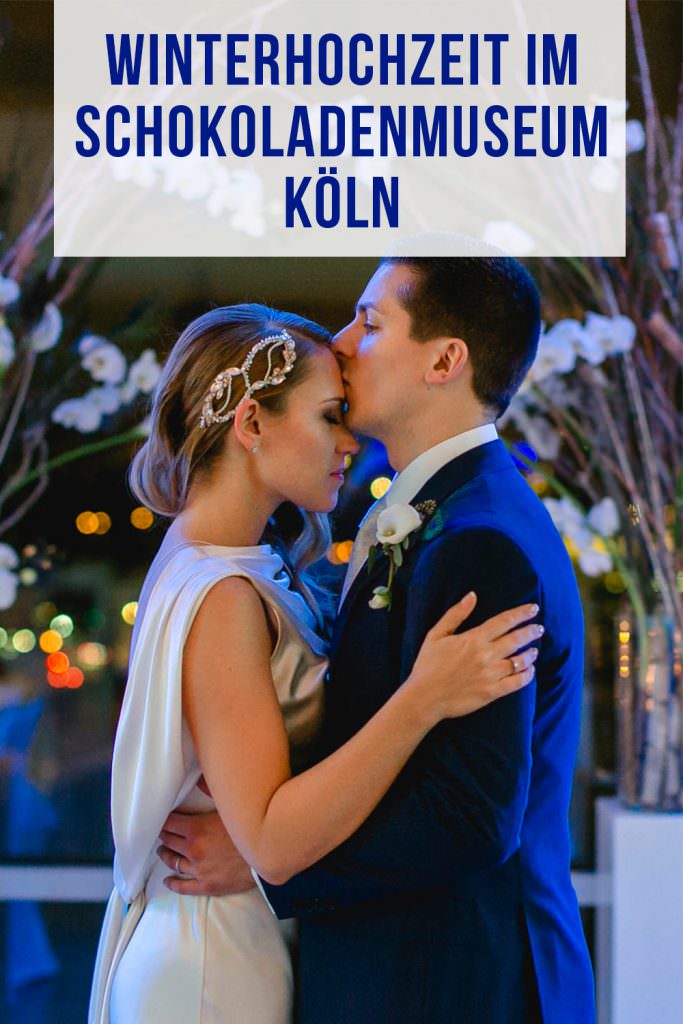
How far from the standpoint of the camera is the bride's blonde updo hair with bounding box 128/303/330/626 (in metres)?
1.96

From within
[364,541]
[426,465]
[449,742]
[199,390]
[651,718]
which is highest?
[199,390]

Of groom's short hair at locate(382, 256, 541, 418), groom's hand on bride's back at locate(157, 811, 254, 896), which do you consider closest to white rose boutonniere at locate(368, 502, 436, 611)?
groom's short hair at locate(382, 256, 541, 418)

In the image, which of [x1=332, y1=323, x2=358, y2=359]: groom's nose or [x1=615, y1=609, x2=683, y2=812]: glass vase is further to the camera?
[x1=615, y1=609, x2=683, y2=812]: glass vase

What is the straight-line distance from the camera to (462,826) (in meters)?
1.64

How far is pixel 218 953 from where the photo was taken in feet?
6.01

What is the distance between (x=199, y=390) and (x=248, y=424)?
9cm

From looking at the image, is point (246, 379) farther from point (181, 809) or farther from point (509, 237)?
point (509, 237)

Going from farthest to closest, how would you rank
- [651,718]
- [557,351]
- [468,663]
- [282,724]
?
[557,351] < [651,718] < [282,724] < [468,663]

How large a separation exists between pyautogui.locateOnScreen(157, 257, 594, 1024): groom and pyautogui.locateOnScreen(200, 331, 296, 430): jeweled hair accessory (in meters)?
0.12

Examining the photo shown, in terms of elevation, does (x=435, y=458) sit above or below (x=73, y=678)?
above

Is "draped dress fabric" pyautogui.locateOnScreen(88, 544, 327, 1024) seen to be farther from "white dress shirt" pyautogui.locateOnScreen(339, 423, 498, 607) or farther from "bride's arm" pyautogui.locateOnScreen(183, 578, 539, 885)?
"white dress shirt" pyautogui.locateOnScreen(339, 423, 498, 607)

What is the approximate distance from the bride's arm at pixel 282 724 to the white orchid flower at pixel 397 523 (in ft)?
0.53

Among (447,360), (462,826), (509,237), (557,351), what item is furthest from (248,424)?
(557,351)

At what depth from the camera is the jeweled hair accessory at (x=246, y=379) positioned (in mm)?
1938
